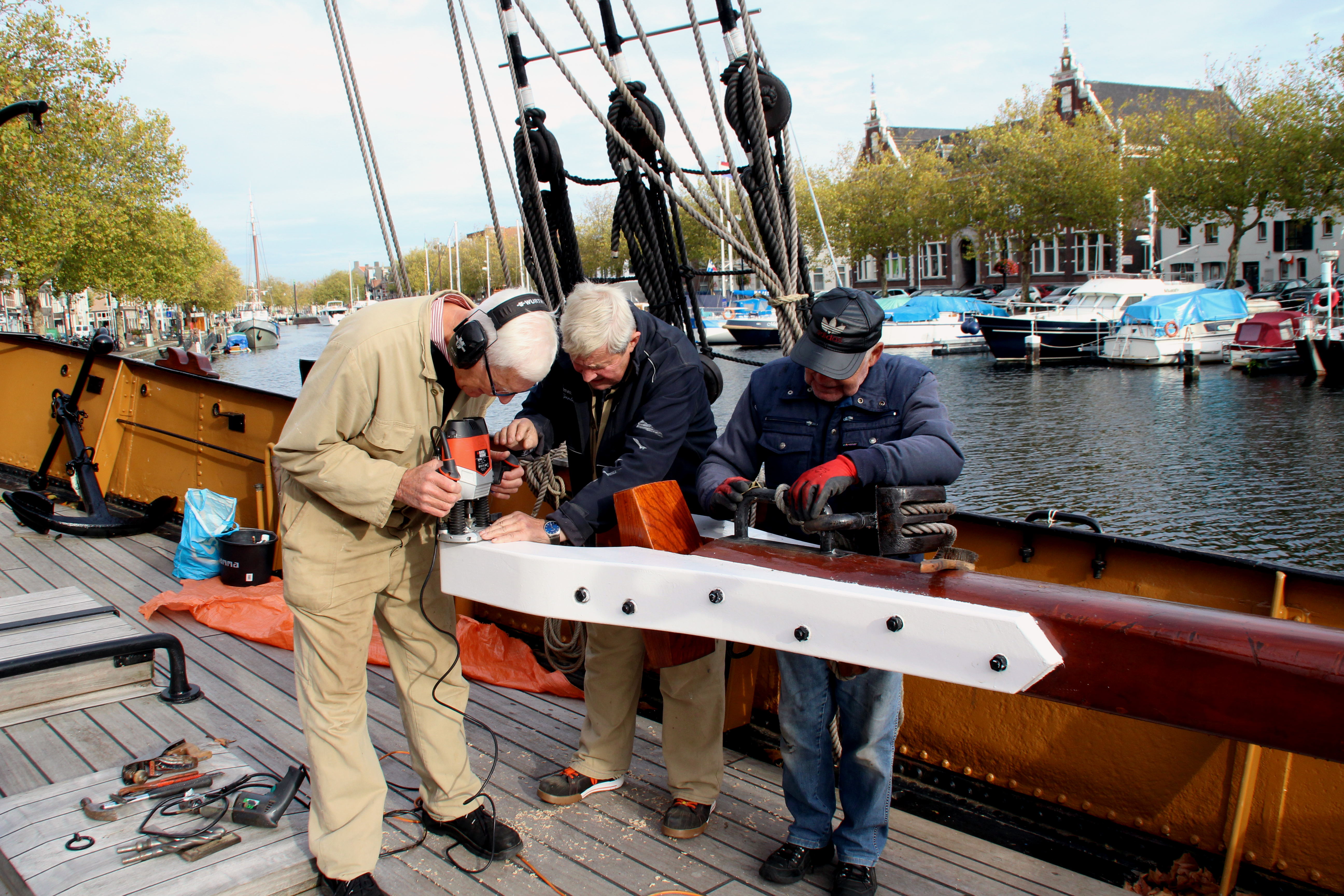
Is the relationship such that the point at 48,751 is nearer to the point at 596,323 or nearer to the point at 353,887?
the point at 353,887

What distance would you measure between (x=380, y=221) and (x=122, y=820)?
106 inches

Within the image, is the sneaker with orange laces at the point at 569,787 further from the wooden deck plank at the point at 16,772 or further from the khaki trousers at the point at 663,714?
the wooden deck plank at the point at 16,772

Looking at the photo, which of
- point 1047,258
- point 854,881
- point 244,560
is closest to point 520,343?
point 854,881

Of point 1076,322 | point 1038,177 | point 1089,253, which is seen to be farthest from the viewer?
point 1089,253

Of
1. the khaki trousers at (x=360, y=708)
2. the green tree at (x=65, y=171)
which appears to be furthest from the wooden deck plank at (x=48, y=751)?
the green tree at (x=65, y=171)

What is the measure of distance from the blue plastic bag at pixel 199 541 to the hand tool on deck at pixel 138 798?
264 centimetres

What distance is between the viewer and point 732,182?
3740 millimetres

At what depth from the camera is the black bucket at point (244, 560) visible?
4.90 metres

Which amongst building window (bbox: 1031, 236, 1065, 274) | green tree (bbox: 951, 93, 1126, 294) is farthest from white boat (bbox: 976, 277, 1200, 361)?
building window (bbox: 1031, 236, 1065, 274)

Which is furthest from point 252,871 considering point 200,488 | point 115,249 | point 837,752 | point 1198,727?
point 115,249

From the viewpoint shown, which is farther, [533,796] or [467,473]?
[533,796]

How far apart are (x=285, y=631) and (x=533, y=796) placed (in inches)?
73.2

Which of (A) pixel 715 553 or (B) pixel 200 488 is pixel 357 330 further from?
(B) pixel 200 488

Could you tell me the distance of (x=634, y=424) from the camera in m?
2.78
